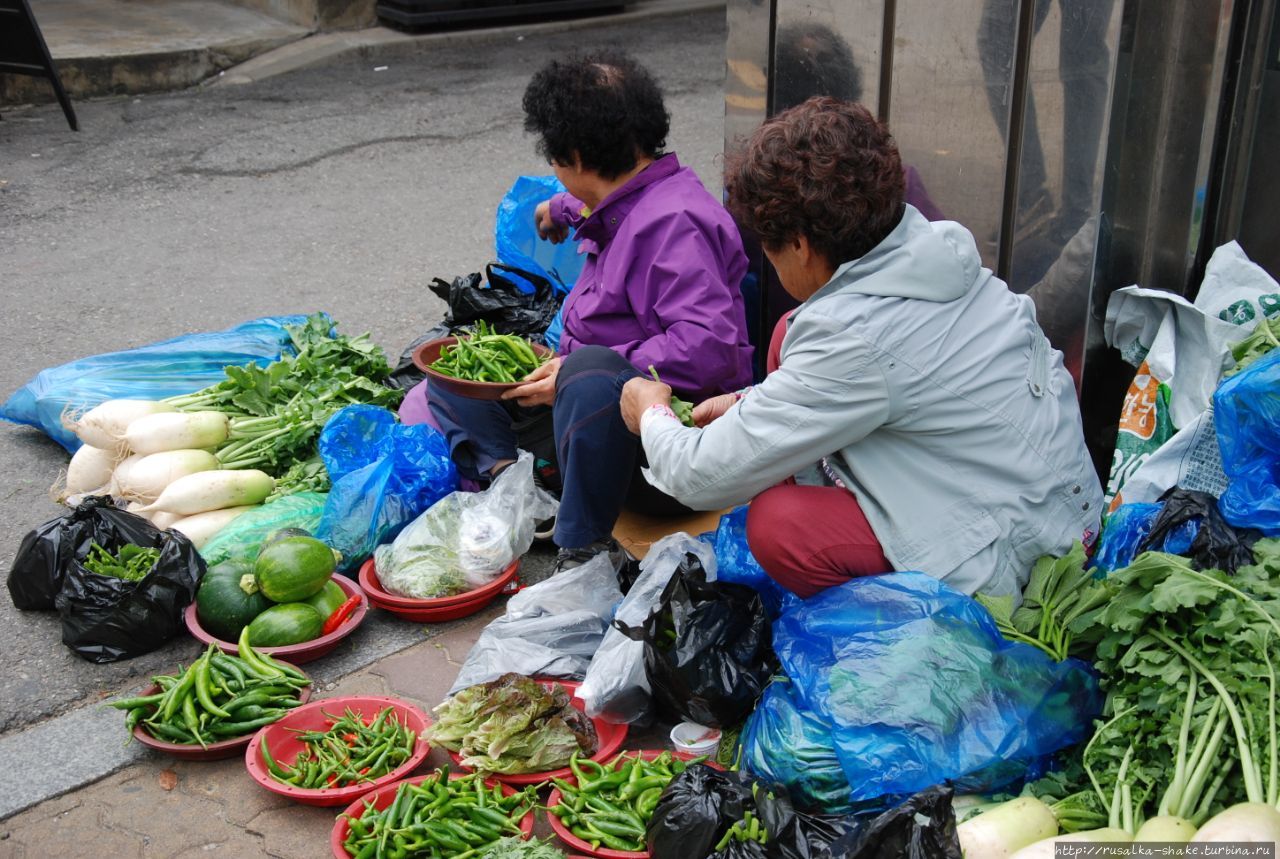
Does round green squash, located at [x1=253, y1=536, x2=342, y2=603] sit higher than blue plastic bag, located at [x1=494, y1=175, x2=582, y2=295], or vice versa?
blue plastic bag, located at [x1=494, y1=175, x2=582, y2=295]

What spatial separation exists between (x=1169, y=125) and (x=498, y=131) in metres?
6.19

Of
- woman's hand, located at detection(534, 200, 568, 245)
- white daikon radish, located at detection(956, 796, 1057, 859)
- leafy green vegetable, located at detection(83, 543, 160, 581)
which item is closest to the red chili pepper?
leafy green vegetable, located at detection(83, 543, 160, 581)

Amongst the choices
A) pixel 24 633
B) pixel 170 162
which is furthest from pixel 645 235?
pixel 170 162

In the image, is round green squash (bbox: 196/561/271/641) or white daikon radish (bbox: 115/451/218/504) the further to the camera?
white daikon radish (bbox: 115/451/218/504)

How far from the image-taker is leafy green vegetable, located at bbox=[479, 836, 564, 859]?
8.37ft

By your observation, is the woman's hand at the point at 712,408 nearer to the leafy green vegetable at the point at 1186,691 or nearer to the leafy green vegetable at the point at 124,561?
the leafy green vegetable at the point at 1186,691

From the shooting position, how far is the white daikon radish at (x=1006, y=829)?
2338mm

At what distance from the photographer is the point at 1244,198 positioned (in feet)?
11.5

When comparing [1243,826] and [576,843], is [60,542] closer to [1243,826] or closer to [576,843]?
[576,843]

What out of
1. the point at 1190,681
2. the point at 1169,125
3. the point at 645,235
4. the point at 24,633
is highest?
the point at 1169,125

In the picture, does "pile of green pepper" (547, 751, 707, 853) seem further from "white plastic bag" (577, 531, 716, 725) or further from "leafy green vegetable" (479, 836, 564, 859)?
"white plastic bag" (577, 531, 716, 725)

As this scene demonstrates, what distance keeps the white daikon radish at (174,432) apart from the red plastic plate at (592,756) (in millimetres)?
1730

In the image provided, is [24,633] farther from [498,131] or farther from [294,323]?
[498,131]

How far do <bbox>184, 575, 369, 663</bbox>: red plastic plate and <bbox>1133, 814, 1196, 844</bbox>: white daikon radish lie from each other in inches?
84.0
